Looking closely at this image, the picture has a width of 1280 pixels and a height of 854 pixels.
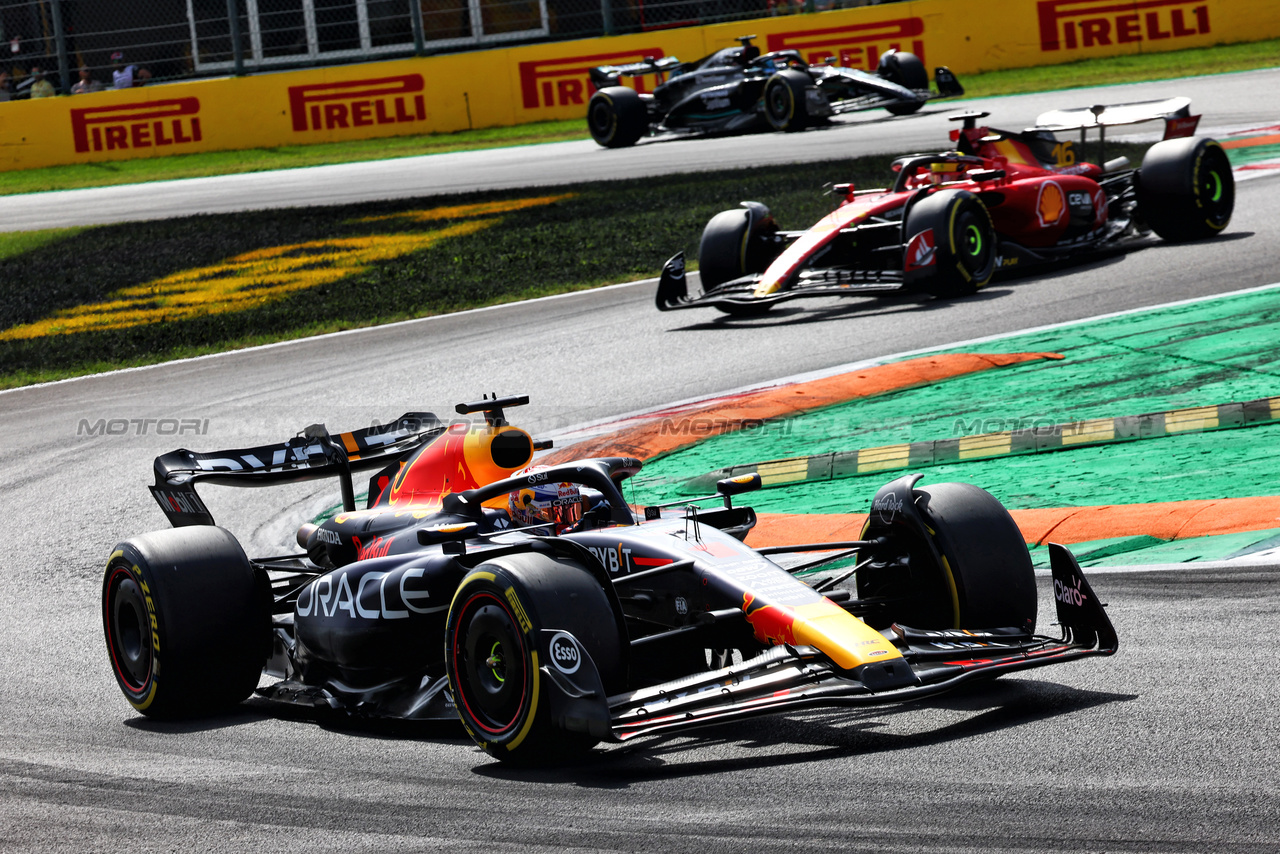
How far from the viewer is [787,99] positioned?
25.1 meters

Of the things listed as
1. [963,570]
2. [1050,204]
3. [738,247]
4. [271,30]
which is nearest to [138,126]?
[271,30]

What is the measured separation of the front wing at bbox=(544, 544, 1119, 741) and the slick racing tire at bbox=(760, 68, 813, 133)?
20.5m

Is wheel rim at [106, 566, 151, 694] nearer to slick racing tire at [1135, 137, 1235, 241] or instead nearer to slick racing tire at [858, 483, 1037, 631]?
slick racing tire at [858, 483, 1037, 631]

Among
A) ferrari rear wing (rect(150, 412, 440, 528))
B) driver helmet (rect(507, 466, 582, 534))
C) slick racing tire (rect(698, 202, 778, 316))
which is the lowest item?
driver helmet (rect(507, 466, 582, 534))

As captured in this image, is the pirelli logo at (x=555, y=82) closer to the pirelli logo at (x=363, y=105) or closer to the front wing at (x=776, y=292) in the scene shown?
the pirelli logo at (x=363, y=105)

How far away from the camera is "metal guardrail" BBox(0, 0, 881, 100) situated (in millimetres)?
28875

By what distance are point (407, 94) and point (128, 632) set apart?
81.4 feet

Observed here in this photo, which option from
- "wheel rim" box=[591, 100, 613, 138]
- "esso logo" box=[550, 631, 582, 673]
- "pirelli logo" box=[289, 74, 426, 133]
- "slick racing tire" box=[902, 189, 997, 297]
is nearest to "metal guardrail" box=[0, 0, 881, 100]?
"pirelli logo" box=[289, 74, 426, 133]

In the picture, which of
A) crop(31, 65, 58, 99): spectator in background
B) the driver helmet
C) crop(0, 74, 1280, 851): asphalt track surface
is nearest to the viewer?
crop(0, 74, 1280, 851): asphalt track surface

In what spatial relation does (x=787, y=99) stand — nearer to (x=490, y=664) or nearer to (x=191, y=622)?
(x=191, y=622)

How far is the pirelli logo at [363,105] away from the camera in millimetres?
29906

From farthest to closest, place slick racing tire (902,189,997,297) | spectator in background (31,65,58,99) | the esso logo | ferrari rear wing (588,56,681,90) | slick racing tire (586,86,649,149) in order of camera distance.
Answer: spectator in background (31,65,58,99) → ferrari rear wing (588,56,681,90) → slick racing tire (586,86,649,149) → slick racing tire (902,189,997,297) → the esso logo

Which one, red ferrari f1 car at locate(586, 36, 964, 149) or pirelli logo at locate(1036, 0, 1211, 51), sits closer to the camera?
red ferrari f1 car at locate(586, 36, 964, 149)

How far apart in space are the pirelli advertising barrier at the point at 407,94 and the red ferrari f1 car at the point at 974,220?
13835mm
